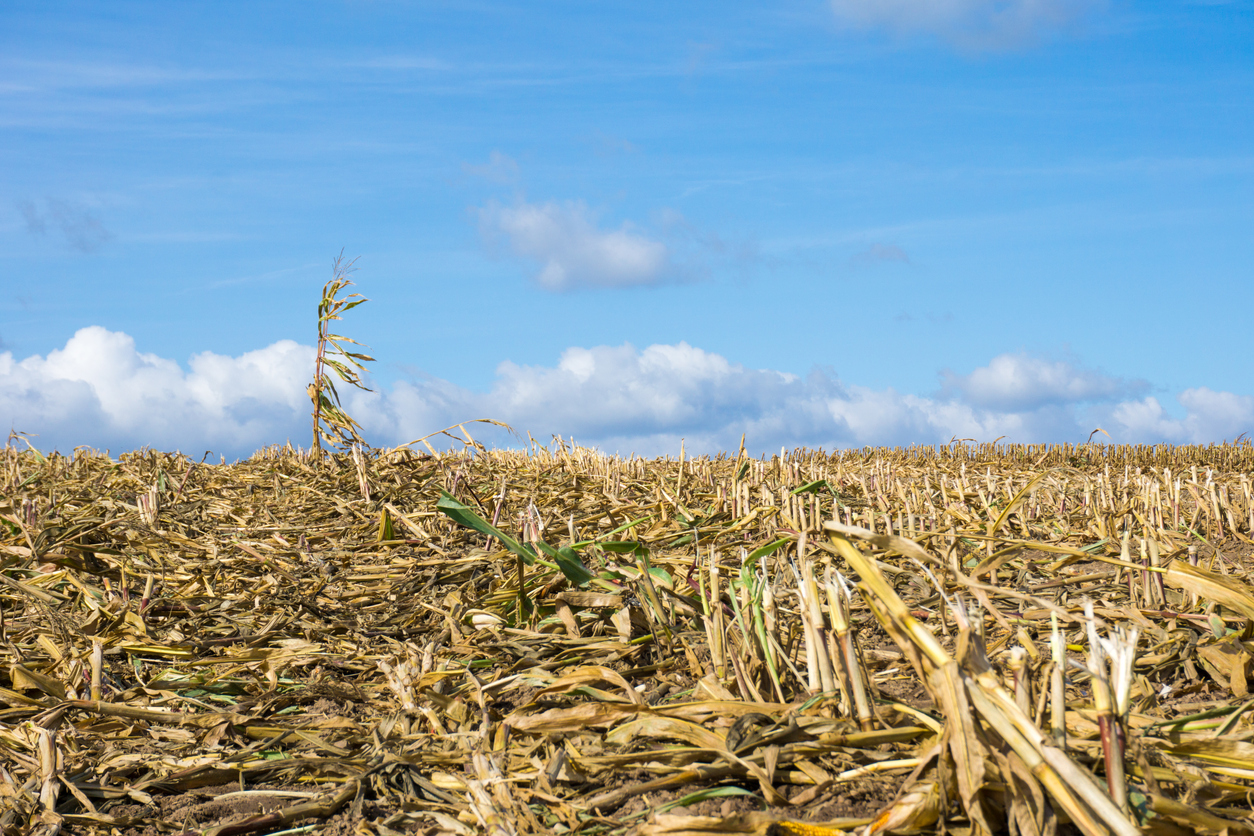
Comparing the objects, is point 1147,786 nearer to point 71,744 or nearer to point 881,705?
point 881,705

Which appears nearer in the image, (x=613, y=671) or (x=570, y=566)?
(x=613, y=671)

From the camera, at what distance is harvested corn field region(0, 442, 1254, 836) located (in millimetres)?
1715

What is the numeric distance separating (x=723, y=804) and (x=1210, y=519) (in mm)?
6466

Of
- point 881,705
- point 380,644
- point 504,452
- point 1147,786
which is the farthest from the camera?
point 504,452

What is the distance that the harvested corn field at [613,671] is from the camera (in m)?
1.71

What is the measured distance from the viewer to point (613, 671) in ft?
9.21

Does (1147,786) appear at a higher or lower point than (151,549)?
lower

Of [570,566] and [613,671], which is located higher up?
[570,566]

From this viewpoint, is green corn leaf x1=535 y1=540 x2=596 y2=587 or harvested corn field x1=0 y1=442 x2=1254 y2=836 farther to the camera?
green corn leaf x1=535 y1=540 x2=596 y2=587

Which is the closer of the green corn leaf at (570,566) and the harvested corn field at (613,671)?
the harvested corn field at (613,671)

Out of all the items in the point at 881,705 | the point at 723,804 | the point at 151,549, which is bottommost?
the point at 723,804

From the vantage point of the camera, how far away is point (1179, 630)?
3314 millimetres

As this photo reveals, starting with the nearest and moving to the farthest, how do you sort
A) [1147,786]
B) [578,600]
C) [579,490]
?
[1147,786], [578,600], [579,490]

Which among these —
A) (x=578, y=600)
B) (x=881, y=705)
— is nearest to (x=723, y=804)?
(x=881, y=705)
